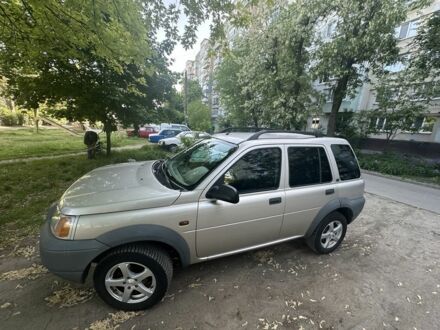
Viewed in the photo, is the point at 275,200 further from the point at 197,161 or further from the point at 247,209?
the point at 197,161

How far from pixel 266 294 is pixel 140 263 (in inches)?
57.5

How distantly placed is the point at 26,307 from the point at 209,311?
1.81 meters

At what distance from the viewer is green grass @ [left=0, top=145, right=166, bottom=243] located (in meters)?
3.63

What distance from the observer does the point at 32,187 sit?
516 cm

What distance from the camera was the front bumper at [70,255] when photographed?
1.81 metres

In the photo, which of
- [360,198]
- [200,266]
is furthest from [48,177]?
[360,198]

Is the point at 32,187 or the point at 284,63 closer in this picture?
the point at 32,187

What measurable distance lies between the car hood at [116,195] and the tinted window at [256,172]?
26.1 inches

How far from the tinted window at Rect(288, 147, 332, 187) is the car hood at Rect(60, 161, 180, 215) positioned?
147cm

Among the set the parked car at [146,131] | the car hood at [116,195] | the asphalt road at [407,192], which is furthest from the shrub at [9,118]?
the asphalt road at [407,192]

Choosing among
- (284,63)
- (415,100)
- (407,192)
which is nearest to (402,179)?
(407,192)

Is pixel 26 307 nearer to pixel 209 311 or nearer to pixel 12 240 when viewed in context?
pixel 12 240

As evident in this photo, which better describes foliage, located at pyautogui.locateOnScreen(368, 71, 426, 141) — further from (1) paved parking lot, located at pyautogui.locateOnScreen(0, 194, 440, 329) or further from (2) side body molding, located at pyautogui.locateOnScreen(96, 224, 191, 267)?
(2) side body molding, located at pyautogui.locateOnScreen(96, 224, 191, 267)

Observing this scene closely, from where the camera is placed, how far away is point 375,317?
2.21m
